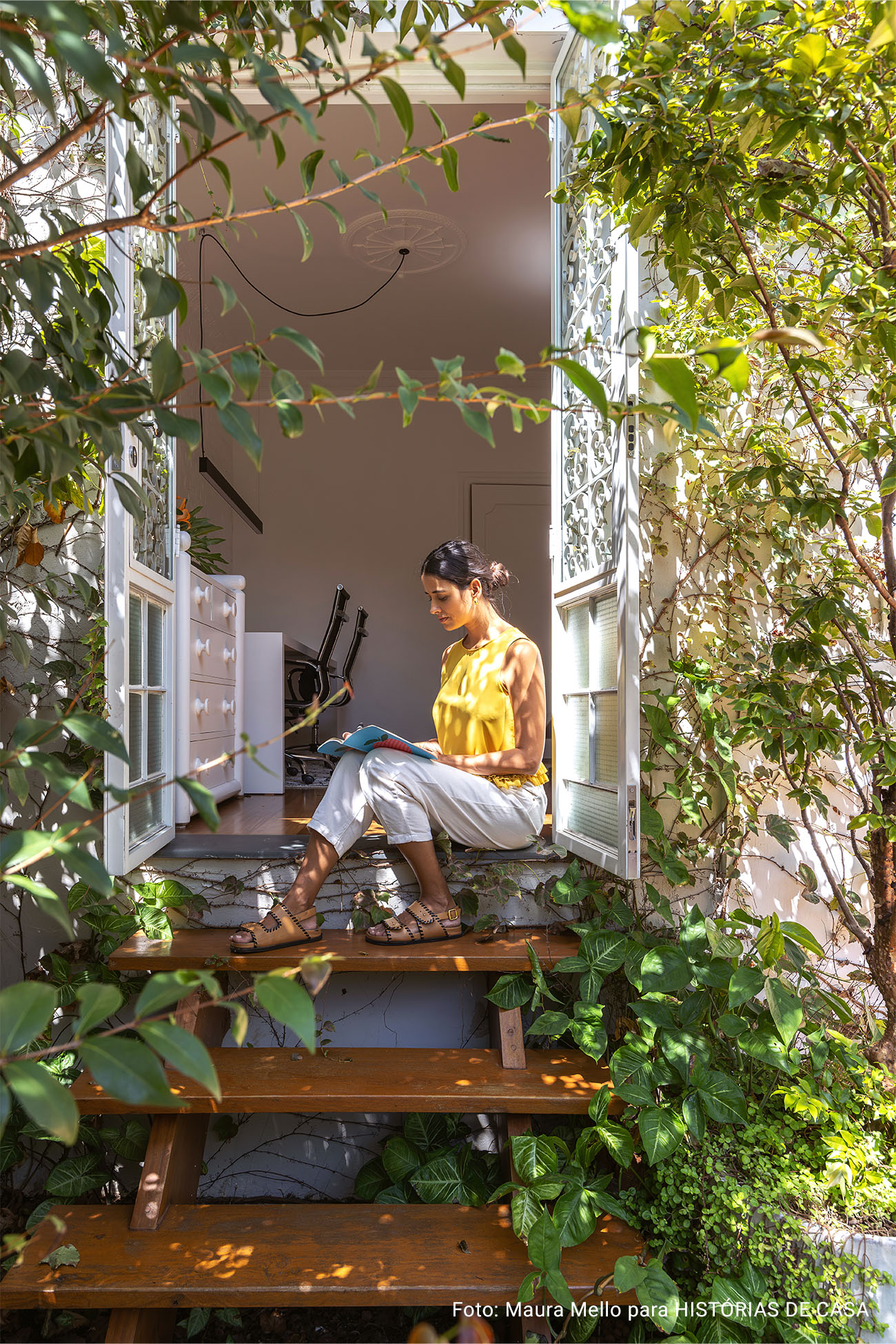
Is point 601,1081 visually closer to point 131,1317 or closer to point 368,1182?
point 368,1182

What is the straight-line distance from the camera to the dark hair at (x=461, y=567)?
2.46m

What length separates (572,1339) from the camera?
1.60 meters

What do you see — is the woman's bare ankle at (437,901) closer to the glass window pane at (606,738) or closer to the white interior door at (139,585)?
the glass window pane at (606,738)

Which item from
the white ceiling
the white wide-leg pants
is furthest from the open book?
the white ceiling

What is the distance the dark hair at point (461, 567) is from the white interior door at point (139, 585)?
76 cm

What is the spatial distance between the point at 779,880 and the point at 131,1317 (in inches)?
70.8

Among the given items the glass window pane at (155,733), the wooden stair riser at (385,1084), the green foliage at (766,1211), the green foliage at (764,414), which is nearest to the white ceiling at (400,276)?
the green foliage at (764,414)

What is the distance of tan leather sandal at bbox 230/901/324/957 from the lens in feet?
6.73

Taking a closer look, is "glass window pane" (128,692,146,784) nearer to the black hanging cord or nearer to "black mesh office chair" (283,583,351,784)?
"black mesh office chair" (283,583,351,784)

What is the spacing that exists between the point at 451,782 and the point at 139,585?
938 mm

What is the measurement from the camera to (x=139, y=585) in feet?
7.14

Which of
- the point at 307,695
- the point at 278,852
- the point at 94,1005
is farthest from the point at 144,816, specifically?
the point at 307,695

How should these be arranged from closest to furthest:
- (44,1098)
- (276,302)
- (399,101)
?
1. (44,1098)
2. (399,101)
3. (276,302)

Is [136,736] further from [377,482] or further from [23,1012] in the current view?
[377,482]
